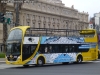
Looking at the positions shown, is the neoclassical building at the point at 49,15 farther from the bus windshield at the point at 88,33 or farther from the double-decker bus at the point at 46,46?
the double-decker bus at the point at 46,46

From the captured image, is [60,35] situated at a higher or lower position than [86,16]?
lower

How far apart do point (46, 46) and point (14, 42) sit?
345 centimetres

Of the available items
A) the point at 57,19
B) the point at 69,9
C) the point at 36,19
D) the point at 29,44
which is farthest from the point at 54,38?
the point at 69,9

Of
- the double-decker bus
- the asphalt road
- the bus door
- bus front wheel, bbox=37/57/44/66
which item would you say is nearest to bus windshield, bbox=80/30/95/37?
the double-decker bus

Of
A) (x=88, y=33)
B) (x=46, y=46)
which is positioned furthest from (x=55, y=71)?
(x=88, y=33)

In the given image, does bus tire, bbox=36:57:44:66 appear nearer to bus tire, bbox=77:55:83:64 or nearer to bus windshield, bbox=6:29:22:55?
bus windshield, bbox=6:29:22:55

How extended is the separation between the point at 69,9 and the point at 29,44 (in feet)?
313

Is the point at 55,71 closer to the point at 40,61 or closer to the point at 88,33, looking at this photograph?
the point at 40,61

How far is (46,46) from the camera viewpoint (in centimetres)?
2847

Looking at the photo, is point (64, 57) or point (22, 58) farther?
point (64, 57)

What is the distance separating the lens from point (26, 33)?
88.5ft

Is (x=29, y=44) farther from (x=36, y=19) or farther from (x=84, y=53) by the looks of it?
(x=36, y=19)

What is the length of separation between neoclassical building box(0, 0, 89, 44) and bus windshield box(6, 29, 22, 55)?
57.4 metres

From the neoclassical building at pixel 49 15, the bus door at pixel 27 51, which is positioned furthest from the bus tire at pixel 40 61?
the neoclassical building at pixel 49 15
